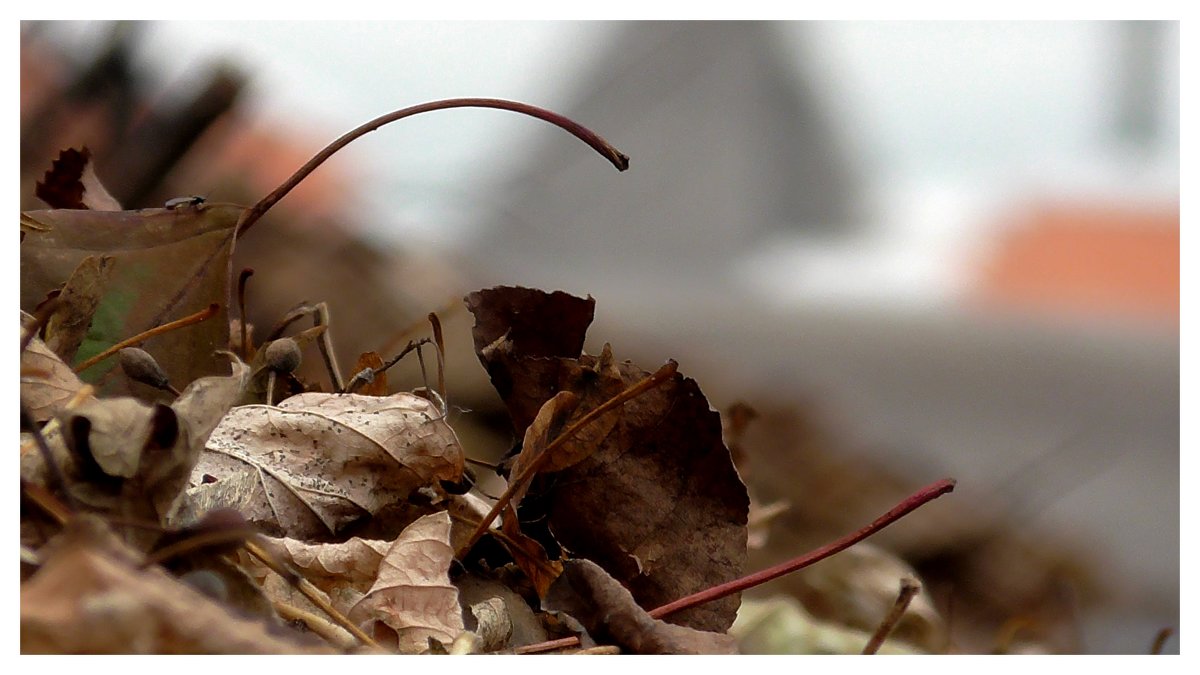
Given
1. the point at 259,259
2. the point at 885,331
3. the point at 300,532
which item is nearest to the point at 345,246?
the point at 259,259

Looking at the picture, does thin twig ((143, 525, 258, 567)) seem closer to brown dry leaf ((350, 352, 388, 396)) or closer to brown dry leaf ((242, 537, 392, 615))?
brown dry leaf ((242, 537, 392, 615))

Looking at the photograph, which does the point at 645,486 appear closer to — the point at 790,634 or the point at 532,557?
the point at 532,557

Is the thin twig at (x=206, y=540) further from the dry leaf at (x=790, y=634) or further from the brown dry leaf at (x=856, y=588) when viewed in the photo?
the brown dry leaf at (x=856, y=588)

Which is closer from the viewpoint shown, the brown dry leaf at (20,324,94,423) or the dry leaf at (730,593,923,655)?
the brown dry leaf at (20,324,94,423)

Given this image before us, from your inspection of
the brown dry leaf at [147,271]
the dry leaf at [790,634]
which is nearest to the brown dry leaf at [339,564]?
the brown dry leaf at [147,271]

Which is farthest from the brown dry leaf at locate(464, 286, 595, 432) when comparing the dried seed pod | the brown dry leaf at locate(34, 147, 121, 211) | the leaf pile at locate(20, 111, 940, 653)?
the brown dry leaf at locate(34, 147, 121, 211)

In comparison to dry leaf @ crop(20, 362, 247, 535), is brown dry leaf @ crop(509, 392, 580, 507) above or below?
below

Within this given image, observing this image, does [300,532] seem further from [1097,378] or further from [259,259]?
[1097,378]

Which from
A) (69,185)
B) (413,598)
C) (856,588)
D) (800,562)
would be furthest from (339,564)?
(856,588)
